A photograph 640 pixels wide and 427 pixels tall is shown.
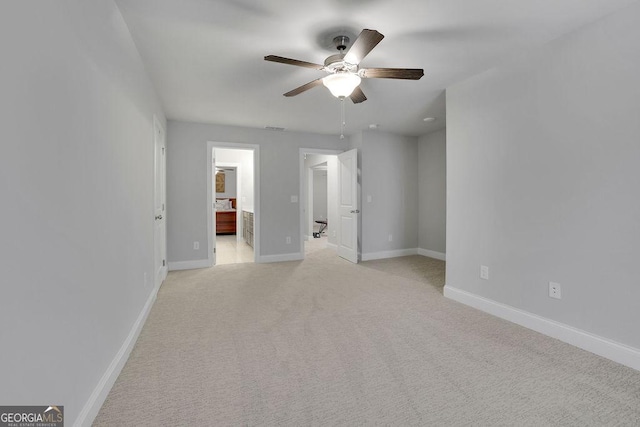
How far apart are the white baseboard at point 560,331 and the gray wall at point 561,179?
0.04 m

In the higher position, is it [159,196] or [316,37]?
[316,37]

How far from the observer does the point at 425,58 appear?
261 cm

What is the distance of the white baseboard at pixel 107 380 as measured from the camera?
1369 mm

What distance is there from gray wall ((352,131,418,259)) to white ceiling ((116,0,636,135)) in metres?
1.74

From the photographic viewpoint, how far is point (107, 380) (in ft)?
5.37

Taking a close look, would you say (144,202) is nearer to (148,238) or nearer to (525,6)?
(148,238)

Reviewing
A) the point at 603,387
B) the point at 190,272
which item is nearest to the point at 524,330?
the point at 603,387

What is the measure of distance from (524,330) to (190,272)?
420cm

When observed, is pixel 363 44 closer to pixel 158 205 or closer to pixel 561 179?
pixel 561 179

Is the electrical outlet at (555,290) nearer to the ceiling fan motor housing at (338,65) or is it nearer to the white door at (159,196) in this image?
the ceiling fan motor housing at (338,65)

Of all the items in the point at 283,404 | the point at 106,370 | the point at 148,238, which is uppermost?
the point at 148,238

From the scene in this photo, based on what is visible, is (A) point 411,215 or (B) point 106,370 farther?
(A) point 411,215

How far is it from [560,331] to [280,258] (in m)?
3.92

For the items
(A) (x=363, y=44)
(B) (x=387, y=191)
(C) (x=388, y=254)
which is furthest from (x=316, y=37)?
(C) (x=388, y=254)
